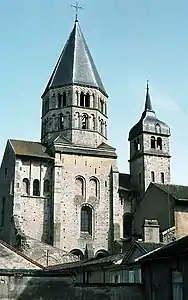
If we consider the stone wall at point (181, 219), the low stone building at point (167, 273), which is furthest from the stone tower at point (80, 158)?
the low stone building at point (167, 273)

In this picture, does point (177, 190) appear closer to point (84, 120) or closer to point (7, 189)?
point (84, 120)

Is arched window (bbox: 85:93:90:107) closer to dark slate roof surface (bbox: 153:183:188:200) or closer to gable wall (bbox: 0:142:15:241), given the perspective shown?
gable wall (bbox: 0:142:15:241)

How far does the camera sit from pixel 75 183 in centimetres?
5212

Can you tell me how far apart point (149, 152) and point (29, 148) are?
1444cm

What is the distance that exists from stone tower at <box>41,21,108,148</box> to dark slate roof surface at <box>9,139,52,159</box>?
1.66m

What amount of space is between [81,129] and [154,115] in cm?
1123

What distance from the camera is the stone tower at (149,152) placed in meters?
57.6

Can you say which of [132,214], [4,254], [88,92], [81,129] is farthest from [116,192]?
[4,254]

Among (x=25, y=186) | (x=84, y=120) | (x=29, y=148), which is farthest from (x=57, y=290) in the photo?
(x=84, y=120)

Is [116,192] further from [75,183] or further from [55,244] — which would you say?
[55,244]

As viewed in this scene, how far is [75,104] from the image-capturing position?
181ft

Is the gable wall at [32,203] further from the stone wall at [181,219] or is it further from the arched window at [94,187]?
the stone wall at [181,219]

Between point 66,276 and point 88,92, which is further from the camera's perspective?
point 88,92

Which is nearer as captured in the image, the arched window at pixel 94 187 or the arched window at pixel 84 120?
the arched window at pixel 94 187
